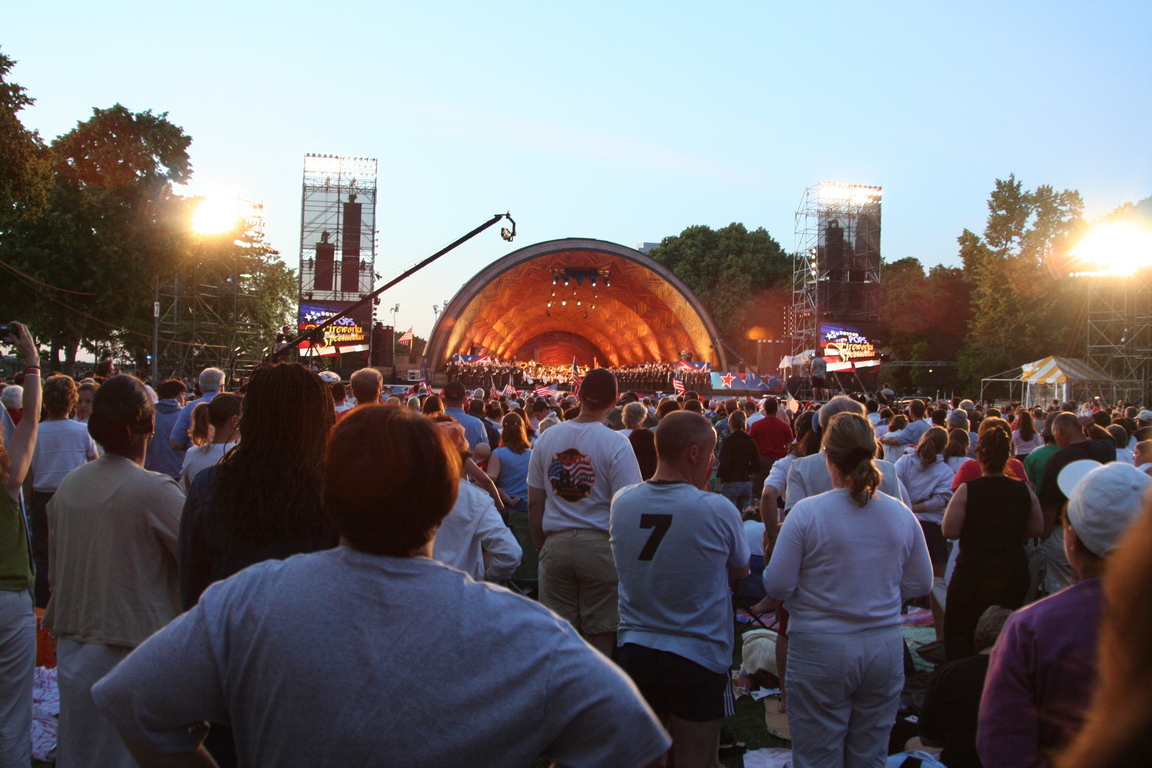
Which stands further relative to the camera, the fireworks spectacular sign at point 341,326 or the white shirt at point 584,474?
the fireworks spectacular sign at point 341,326

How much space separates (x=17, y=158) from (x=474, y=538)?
65.6ft

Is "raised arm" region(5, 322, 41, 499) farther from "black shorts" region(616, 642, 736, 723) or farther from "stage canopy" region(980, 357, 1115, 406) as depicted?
"stage canopy" region(980, 357, 1115, 406)

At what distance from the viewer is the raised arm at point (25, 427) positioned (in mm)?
3195

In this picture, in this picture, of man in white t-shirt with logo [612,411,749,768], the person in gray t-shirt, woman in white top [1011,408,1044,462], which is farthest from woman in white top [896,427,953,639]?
the person in gray t-shirt

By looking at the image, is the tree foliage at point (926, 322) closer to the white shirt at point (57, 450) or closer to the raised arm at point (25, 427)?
the white shirt at point (57, 450)

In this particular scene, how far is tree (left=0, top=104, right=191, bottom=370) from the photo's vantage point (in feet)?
83.1

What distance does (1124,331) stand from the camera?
3030cm

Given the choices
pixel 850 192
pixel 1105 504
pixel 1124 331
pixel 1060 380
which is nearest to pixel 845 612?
pixel 1105 504

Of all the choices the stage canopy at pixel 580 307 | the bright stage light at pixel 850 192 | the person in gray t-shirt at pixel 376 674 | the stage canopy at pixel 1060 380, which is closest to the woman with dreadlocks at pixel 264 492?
the person in gray t-shirt at pixel 376 674

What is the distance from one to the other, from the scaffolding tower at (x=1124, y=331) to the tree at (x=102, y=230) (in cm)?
3299

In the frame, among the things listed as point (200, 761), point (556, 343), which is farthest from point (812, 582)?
point (556, 343)

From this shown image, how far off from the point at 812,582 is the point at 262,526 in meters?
1.95

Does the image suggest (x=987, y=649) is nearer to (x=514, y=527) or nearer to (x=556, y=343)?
(x=514, y=527)

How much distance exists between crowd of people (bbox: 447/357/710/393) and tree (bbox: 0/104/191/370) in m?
13.1
